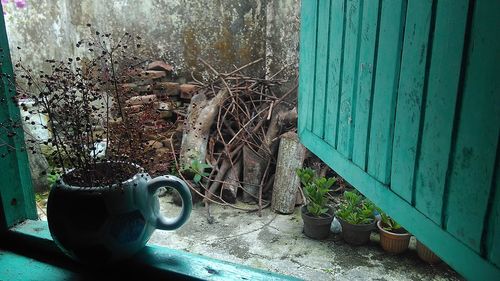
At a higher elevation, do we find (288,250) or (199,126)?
(199,126)

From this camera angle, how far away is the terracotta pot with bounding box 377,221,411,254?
90.0 inches

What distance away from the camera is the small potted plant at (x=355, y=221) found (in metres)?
2.38

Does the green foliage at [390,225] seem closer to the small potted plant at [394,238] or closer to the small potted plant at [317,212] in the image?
the small potted plant at [394,238]

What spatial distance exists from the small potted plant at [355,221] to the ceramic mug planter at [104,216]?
1897 mm

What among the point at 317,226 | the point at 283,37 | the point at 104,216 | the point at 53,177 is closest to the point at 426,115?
the point at 104,216

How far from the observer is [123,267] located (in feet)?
2.37

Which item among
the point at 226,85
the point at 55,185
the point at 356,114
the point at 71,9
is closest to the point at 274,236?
the point at 226,85

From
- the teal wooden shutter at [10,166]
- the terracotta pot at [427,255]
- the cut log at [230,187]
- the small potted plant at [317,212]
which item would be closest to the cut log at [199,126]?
the cut log at [230,187]

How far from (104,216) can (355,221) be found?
2009 mm

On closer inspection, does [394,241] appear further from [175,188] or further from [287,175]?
[175,188]

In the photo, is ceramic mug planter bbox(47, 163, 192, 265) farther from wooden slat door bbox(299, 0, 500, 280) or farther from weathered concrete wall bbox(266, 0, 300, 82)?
weathered concrete wall bbox(266, 0, 300, 82)

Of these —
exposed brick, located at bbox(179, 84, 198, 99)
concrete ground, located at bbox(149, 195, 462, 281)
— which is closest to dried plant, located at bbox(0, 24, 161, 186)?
concrete ground, located at bbox(149, 195, 462, 281)

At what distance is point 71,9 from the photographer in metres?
3.64

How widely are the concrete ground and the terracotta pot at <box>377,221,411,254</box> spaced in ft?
0.13
